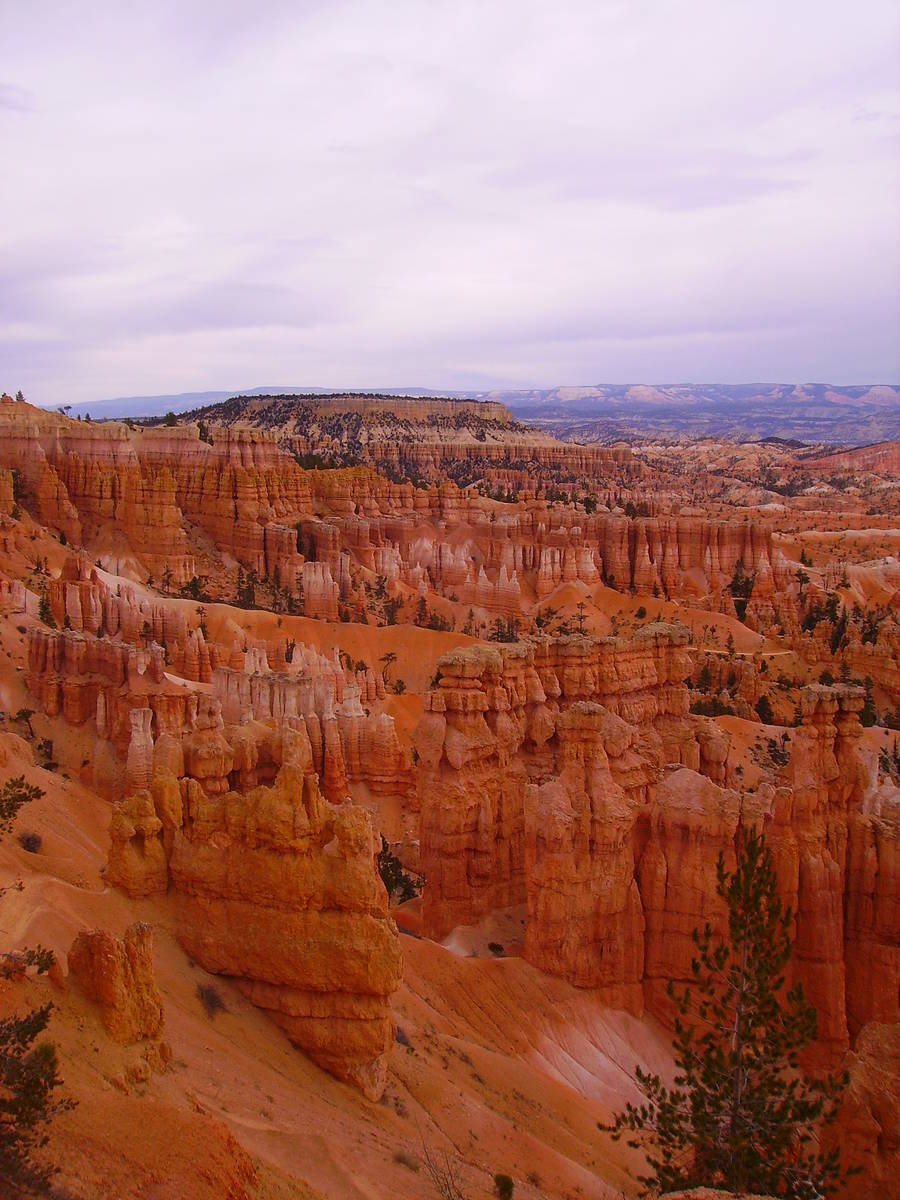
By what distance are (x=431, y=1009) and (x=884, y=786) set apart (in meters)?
11.5

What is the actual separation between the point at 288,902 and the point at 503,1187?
4.43 m

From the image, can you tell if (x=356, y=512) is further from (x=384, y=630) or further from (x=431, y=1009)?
(x=431, y=1009)

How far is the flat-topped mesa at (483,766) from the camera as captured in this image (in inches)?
924

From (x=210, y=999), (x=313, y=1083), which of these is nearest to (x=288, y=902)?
(x=210, y=999)

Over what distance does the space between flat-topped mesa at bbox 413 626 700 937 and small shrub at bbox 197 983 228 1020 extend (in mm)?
9596

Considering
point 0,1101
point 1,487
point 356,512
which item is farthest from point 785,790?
point 356,512

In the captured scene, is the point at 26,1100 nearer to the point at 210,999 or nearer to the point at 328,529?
the point at 210,999

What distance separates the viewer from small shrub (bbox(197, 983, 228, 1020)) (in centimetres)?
1350

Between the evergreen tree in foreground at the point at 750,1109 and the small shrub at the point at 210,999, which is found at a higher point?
the small shrub at the point at 210,999

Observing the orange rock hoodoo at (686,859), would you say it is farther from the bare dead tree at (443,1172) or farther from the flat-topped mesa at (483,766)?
the bare dead tree at (443,1172)

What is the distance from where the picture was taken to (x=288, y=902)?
14117 mm

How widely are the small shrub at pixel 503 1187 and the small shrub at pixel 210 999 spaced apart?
406 centimetres

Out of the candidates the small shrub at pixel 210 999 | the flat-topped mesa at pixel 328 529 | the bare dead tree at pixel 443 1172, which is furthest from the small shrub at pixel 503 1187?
the flat-topped mesa at pixel 328 529

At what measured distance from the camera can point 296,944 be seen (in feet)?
45.7
